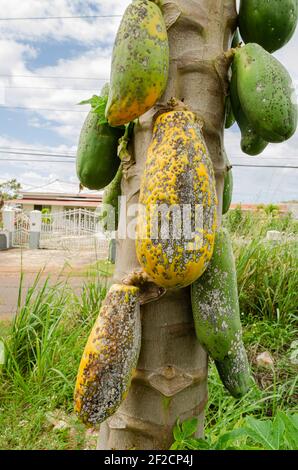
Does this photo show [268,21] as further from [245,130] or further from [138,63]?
[138,63]

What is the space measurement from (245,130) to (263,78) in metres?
0.19

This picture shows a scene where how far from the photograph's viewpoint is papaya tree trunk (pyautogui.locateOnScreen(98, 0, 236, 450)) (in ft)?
3.33

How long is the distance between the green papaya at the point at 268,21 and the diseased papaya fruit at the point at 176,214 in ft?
1.31

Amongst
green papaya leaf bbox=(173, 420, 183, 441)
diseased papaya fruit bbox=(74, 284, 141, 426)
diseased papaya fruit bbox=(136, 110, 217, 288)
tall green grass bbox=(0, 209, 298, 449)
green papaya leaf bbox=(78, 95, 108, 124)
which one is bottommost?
tall green grass bbox=(0, 209, 298, 449)

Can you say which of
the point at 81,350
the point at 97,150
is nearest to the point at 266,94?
the point at 97,150

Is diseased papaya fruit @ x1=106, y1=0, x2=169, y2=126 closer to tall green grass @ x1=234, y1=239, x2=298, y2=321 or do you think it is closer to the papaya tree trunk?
the papaya tree trunk

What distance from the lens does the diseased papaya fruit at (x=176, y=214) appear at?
83 cm

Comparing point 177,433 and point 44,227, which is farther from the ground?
point 44,227

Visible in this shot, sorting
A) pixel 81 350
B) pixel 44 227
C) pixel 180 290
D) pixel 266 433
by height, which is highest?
pixel 44 227

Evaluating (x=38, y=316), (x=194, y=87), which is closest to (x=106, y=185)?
(x=194, y=87)

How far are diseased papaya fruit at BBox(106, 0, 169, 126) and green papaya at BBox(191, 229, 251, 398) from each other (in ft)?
1.13

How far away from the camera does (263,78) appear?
0.94m

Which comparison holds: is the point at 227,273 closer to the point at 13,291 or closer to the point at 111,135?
the point at 111,135

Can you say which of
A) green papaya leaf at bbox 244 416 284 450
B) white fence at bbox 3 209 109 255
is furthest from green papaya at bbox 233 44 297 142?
white fence at bbox 3 209 109 255
